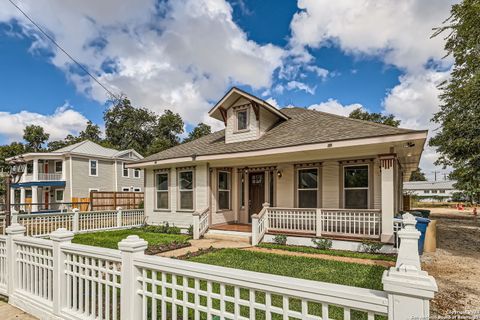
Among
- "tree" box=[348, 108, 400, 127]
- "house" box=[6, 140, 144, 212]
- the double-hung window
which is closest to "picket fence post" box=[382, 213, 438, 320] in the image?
the double-hung window

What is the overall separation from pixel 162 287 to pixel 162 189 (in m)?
10.2

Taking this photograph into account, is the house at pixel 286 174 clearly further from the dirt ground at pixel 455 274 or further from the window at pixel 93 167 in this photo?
the window at pixel 93 167

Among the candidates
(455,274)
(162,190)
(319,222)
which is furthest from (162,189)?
(455,274)

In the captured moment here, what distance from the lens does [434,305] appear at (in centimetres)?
405

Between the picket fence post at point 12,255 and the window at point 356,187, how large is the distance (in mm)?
8348

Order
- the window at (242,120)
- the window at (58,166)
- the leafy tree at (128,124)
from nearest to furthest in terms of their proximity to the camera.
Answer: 1. the window at (242,120)
2. the window at (58,166)
3. the leafy tree at (128,124)

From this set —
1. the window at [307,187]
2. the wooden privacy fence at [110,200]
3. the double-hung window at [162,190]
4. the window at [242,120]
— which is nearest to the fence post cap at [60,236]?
the window at [307,187]

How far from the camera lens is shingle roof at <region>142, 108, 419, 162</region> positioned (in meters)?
7.95

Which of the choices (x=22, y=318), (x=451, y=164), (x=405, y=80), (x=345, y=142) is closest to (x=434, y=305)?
(x=345, y=142)

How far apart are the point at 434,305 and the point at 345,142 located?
4399 millimetres

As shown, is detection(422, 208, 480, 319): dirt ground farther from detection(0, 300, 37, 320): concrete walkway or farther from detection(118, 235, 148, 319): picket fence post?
detection(0, 300, 37, 320): concrete walkway

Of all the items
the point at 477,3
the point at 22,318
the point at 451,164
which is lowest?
the point at 22,318

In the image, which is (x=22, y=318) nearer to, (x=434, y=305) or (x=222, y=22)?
(x=434, y=305)

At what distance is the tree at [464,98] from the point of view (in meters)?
8.02
